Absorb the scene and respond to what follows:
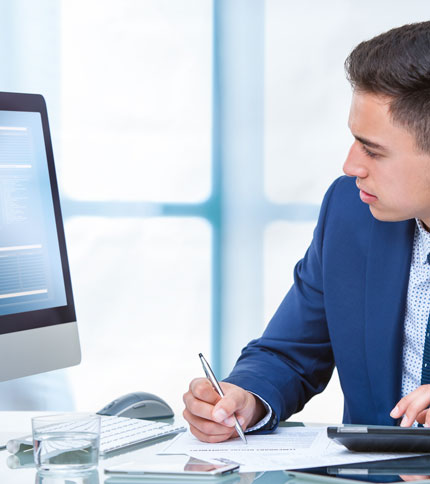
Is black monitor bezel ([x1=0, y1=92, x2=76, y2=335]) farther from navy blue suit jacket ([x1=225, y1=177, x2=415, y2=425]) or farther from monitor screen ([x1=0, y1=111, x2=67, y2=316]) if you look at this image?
navy blue suit jacket ([x1=225, y1=177, x2=415, y2=425])

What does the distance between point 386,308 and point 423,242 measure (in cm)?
14

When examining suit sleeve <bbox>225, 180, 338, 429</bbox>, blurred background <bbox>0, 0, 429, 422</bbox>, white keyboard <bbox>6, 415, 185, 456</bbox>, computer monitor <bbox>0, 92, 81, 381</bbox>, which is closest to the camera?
white keyboard <bbox>6, 415, 185, 456</bbox>

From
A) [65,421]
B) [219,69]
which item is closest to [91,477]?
[65,421]

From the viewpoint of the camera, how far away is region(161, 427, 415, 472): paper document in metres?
1.06

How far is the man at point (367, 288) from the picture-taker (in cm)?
136

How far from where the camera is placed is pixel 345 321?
158 cm

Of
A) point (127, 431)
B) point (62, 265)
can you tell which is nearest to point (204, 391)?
point (127, 431)

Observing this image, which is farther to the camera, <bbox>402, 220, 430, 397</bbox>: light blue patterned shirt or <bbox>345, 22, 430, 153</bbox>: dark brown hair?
<bbox>402, 220, 430, 397</bbox>: light blue patterned shirt

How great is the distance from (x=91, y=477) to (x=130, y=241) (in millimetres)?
1923

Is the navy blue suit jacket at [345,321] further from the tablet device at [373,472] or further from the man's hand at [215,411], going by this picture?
the tablet device at [373,472]

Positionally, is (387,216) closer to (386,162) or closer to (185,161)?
(386,162)

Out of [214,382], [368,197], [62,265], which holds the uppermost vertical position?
[368,197]

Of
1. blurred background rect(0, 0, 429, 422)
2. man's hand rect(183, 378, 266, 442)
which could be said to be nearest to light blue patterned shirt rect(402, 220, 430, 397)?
man's hand rect(183, 378, 266, 442)

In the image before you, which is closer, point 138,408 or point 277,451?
point 277,451
